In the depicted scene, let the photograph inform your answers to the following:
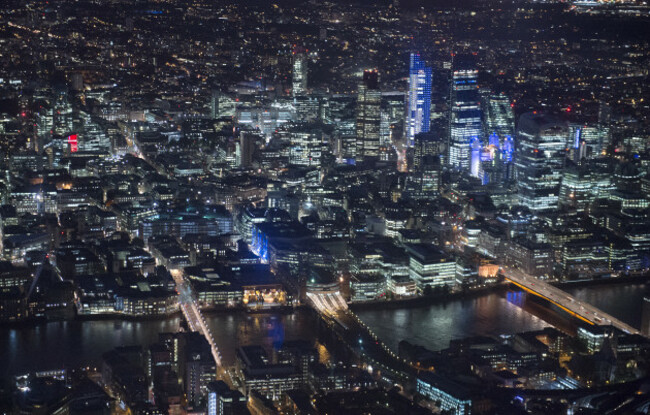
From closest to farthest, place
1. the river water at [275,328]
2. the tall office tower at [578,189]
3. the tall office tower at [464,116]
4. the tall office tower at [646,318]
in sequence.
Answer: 1. the river water at [275,328]
2. the tall office tower at [646,318]
3. the tall office tower at [578,189]
4. the tall office tower at [464,116]

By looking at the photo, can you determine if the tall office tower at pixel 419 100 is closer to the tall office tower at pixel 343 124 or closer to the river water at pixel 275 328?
the tall office tower at pixel 343 124

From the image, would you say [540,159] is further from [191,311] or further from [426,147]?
[191,311]

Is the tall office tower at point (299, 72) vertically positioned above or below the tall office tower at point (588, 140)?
above

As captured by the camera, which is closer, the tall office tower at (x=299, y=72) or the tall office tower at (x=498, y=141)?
the tall office tower at (x=498, y=141)

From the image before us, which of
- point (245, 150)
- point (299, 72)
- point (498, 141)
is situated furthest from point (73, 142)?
point (498, 141)

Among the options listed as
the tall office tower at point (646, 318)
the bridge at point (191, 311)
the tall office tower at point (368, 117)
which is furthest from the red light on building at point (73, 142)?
the tall office tower at point (646, 318)

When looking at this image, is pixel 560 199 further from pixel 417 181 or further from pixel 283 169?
pixel 283 169

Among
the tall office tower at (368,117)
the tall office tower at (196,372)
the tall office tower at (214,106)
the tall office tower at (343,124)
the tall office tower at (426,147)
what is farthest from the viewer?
the tall office tower at (214,106)

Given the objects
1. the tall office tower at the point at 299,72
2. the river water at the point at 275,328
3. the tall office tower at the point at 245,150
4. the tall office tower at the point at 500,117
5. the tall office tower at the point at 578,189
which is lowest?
the river water at the point at 275,328
